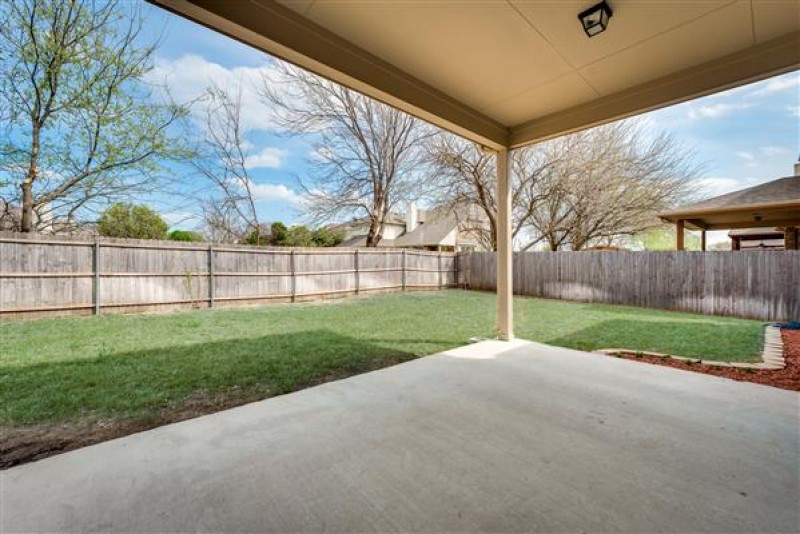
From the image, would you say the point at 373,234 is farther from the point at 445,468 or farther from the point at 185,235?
the point at 445,468

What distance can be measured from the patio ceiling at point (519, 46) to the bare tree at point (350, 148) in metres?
9.88

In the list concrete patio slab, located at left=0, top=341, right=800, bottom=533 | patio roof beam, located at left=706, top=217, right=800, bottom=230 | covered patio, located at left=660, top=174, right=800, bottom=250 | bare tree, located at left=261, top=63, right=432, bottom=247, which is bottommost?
concrete patio slab, located at left=0, top=341, right=800, bottom=533

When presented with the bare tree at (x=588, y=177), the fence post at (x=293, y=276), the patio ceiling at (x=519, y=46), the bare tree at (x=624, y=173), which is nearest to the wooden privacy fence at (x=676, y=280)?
the bare tree at (x=588, y=177)

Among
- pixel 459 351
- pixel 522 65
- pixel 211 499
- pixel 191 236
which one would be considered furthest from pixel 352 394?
pixel 191 236

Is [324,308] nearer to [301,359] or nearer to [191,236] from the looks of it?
[301,359]

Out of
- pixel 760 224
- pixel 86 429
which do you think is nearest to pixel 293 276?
pixel 86 429

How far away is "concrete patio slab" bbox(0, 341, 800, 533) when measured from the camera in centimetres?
123

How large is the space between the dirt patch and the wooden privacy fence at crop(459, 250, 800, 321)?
27.8 ft

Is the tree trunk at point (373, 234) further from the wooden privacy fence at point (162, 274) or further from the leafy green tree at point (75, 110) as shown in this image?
the leafy green tree at point (75, 110)

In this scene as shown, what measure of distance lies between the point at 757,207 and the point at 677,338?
4699 millimetres

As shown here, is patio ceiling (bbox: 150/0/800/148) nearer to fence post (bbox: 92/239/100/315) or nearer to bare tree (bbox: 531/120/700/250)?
fence post (bbox: 92/239/100/315)

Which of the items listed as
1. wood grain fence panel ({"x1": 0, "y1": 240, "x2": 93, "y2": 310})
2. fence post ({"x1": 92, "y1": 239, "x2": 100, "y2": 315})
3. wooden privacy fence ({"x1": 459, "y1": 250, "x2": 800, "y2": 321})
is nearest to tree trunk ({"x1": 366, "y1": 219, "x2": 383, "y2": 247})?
wooden privacy fence ({"x1": 459, "y1": 250, "x2": 800, "y2": 321})

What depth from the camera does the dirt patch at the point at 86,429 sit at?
1.79m

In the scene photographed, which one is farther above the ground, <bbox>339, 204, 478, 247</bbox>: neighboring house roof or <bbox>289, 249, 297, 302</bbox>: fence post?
<bbox>339, 204, 478, 247</bbox>: neighboring house roof
